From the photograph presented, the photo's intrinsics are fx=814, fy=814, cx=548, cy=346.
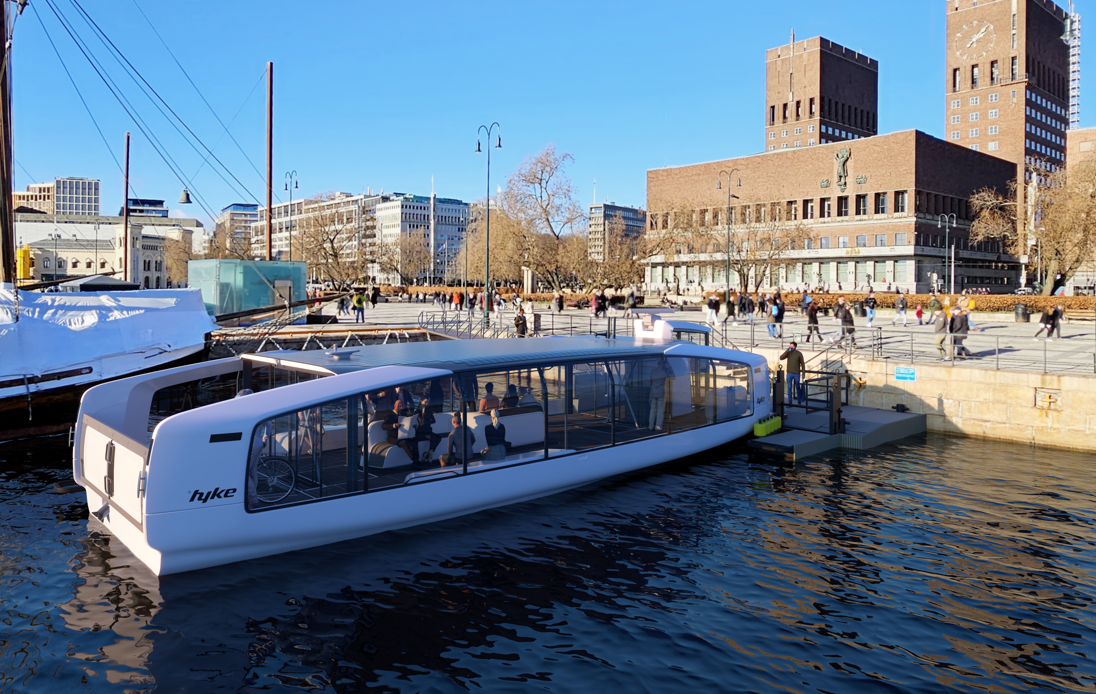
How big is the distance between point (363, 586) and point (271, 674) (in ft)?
7.58

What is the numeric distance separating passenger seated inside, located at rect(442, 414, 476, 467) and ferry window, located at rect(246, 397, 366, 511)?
1.44 m

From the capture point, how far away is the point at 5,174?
73.5ft

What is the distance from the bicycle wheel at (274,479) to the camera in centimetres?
1031

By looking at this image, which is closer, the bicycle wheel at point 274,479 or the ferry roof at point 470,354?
the bicycle wheel at point 274,479

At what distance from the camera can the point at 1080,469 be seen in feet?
56.5

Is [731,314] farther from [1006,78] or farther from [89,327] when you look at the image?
[1006,78]

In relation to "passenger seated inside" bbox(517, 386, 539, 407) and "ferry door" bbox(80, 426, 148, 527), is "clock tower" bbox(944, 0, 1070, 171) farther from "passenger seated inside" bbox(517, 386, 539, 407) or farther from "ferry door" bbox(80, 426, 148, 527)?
"ferry door" bbox(80, 426, 148, 527)

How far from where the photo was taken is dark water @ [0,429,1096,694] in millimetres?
8172

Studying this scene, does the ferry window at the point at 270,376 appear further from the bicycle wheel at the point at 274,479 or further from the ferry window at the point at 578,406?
the ferry window at the point at 578,406

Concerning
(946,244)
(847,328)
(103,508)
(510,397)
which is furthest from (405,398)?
(946,244)

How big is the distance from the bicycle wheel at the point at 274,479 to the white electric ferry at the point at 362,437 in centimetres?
2

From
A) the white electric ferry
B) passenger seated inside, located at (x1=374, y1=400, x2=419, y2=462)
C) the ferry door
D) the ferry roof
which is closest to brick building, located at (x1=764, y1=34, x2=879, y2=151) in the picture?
the ferry roof

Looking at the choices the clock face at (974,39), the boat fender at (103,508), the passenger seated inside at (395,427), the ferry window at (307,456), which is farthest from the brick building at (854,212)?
the boat fender at (103,508)

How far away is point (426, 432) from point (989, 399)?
51.7 ft
